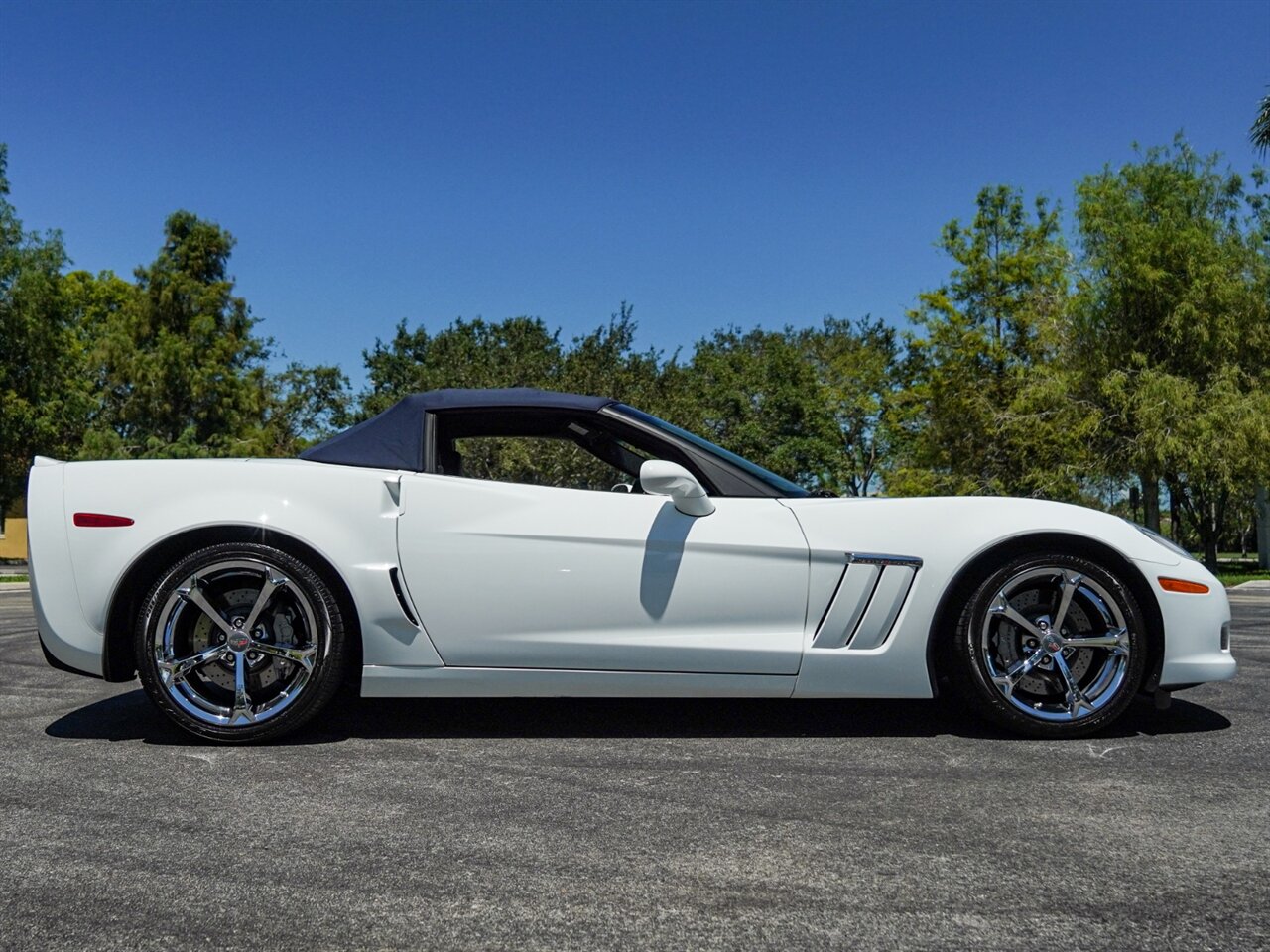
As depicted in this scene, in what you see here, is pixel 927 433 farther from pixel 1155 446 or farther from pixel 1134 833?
pixel 1134 833

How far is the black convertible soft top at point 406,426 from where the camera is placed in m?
4.01

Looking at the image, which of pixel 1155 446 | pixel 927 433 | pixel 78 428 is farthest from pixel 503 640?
pixel 78 428

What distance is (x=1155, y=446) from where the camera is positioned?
23.4m

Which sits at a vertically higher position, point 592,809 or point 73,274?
point 73,274

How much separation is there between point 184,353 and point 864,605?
33442 mm

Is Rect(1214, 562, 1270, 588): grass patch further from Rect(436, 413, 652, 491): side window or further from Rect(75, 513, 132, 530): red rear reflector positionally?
Rect(75, 513, 132, 530): red rear reflector

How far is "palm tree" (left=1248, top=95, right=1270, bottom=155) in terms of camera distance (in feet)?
88.7

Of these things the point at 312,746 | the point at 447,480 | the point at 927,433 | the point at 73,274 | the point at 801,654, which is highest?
the point at 73,274

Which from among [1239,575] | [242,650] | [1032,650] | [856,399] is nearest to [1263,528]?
[1239,575]

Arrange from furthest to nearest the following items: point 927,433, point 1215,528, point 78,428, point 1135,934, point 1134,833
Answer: point 1215,528
point 78,428
point 927,433
point 1134,833
point 1135,934

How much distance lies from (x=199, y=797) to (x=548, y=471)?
1742 millimetres

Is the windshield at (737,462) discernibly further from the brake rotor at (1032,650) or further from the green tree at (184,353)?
the green tree at (184,353)

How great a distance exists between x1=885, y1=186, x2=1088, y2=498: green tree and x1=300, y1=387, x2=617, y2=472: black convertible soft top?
24.7m

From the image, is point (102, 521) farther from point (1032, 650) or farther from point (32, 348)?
point (32, 348)
